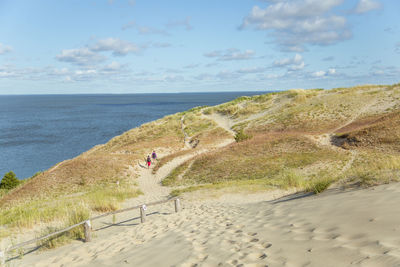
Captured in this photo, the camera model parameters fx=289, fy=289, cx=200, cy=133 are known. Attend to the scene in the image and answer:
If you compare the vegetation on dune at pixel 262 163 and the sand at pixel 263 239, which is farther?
the vegetation on dune at pixel 262 163

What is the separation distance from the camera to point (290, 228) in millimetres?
7543

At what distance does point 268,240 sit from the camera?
696cm

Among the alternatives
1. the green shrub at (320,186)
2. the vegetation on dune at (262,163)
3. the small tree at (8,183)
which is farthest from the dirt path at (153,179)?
the small tree at (8,183)

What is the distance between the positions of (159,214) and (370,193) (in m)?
9.59

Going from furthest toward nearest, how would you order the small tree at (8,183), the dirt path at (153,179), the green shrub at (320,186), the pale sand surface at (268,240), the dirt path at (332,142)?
the small tree at (8,183) < the dirt path at (332,142) < the dirt path at (153,179) < the green shrub at (320,186) < the pale sand surface at (268,240)

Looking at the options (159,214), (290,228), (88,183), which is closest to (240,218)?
(290,228)

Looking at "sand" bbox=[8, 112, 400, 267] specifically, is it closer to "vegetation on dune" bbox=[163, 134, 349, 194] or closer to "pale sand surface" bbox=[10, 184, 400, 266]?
"pale sand surface" bbox=[10, 184, 400, 266]

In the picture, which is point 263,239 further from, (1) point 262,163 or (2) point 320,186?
(1) point 262,163

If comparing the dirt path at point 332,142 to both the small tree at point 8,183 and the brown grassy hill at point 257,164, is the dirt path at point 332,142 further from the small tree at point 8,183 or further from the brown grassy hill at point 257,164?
the small tree at point 8,183

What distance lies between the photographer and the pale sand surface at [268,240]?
17.6 feet

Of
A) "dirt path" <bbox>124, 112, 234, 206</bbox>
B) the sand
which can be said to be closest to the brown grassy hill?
"dirt path" <bbox>124, 112, 234, 206</bbox>

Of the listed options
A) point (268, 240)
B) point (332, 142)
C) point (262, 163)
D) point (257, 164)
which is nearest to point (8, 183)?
point (257, 164)

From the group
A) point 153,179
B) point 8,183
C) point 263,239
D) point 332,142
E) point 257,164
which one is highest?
point 263,239

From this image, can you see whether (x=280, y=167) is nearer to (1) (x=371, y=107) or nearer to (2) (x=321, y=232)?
(2) (x=321, y=232)
